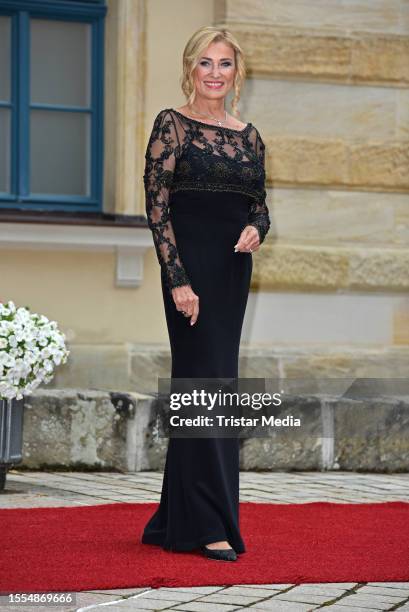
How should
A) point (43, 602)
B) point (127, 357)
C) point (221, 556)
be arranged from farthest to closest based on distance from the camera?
point (127, 357) → point (221, 556) → point (43, 602)

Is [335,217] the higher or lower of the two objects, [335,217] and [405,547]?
the higher

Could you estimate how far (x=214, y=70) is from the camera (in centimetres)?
516

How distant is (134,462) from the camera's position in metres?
7.66

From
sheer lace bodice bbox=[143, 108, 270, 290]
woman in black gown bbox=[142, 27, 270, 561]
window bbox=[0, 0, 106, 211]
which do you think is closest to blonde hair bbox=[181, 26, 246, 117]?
woman in black gown bbox=[142, 27, 270, 561]

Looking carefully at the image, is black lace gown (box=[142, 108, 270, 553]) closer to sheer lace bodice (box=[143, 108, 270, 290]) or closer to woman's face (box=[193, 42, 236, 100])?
sheer lace bodice (box=[143, 108, 270, 290])

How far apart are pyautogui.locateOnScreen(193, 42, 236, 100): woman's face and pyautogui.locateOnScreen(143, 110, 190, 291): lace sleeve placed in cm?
20

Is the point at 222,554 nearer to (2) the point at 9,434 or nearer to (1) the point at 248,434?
(2) the point at 9,434

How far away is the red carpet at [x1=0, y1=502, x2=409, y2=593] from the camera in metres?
4.62

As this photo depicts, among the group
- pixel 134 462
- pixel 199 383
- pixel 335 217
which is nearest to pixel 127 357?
pixel 134 462

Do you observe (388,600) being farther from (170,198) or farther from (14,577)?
(170,198)

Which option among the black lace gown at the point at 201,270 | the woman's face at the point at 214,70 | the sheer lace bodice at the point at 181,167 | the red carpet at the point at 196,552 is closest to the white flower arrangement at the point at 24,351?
the red carpet at the point at 196,552

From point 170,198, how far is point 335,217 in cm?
374

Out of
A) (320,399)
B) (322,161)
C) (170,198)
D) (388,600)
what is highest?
(322,161)

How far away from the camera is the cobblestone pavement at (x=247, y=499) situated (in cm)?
426
